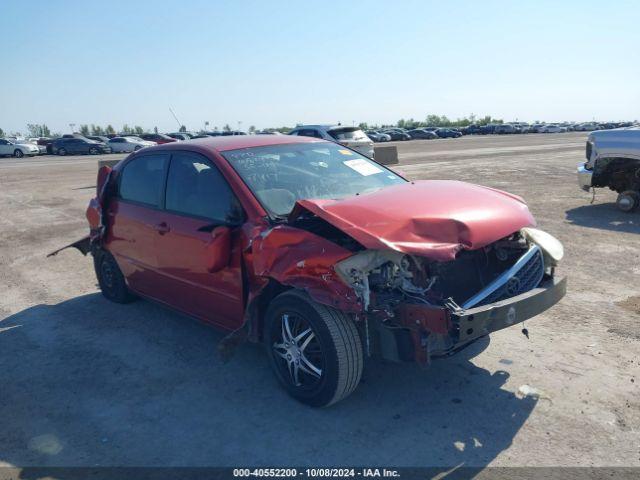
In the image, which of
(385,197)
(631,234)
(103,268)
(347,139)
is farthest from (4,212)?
(631,234)

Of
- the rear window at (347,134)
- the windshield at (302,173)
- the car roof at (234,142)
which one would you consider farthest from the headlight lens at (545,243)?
the rear window at (347,134)

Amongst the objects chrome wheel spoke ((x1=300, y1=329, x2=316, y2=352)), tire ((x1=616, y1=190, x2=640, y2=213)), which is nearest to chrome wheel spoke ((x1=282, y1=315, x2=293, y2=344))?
chrome wheel spoke ((x1=300, y1=329, x2=316, y2=352))

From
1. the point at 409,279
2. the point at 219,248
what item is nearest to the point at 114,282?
the point at 219,248

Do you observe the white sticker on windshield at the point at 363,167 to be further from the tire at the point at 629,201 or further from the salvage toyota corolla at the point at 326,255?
the tire at the point at 629,201

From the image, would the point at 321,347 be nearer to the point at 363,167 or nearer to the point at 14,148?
the point at 363,167

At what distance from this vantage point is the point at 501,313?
3.30 metres

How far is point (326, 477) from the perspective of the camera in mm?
2977

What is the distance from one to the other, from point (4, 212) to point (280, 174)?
409 inches

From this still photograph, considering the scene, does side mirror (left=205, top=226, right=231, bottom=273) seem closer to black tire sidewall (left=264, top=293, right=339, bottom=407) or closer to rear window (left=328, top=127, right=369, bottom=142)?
black tire sidewall (left=264, top=293, right=339, bottom=407)

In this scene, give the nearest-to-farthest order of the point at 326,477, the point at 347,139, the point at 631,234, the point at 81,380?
the point at 326,477 → the point at 81,380 → the point at 631,234 → the point at 347,139

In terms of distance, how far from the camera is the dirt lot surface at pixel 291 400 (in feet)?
10.5

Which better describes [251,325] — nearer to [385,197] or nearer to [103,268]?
[385,197]

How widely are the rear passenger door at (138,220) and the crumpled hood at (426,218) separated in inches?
71.0

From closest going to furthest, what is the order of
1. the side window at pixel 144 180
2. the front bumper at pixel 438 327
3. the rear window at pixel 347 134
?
the front bumper at pixel 438 327 < the side window at pixel 144 180 < the rear window at pixel 347 134
